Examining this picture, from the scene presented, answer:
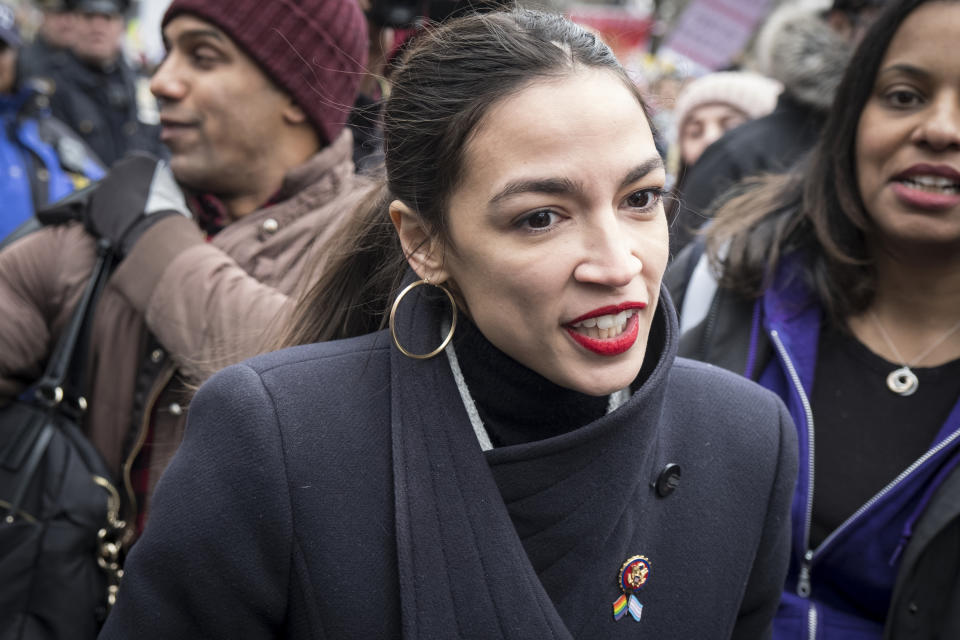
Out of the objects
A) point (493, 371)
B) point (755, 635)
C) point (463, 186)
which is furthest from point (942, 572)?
point (463, 186)

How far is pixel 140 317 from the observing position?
238 centimetres

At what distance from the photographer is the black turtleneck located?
166 centimetres

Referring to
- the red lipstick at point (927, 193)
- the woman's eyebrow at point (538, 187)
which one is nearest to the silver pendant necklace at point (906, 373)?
the red lipstick at point (927, 193)

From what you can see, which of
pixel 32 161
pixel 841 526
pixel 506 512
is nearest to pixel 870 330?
pixel 841 526

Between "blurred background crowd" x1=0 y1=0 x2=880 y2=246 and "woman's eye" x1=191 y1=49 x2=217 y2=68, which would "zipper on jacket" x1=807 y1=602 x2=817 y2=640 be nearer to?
"blurred background crowd" x1=0 y1=0 x2=880 y2=246

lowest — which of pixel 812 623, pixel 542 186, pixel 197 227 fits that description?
pixel 812 623

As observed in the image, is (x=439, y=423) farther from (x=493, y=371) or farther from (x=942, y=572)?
(x=942, y=572)

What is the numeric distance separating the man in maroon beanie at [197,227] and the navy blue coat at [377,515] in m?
0.55

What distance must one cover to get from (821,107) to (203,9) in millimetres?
2359

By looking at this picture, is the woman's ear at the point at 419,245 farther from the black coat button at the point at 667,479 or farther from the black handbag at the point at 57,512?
the black handbag at the point at 57,512

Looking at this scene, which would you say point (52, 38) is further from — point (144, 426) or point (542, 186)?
point (542, 186)

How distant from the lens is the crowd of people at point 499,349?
5.12ft

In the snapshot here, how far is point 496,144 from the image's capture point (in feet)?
5.10

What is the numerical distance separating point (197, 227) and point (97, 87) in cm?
542
